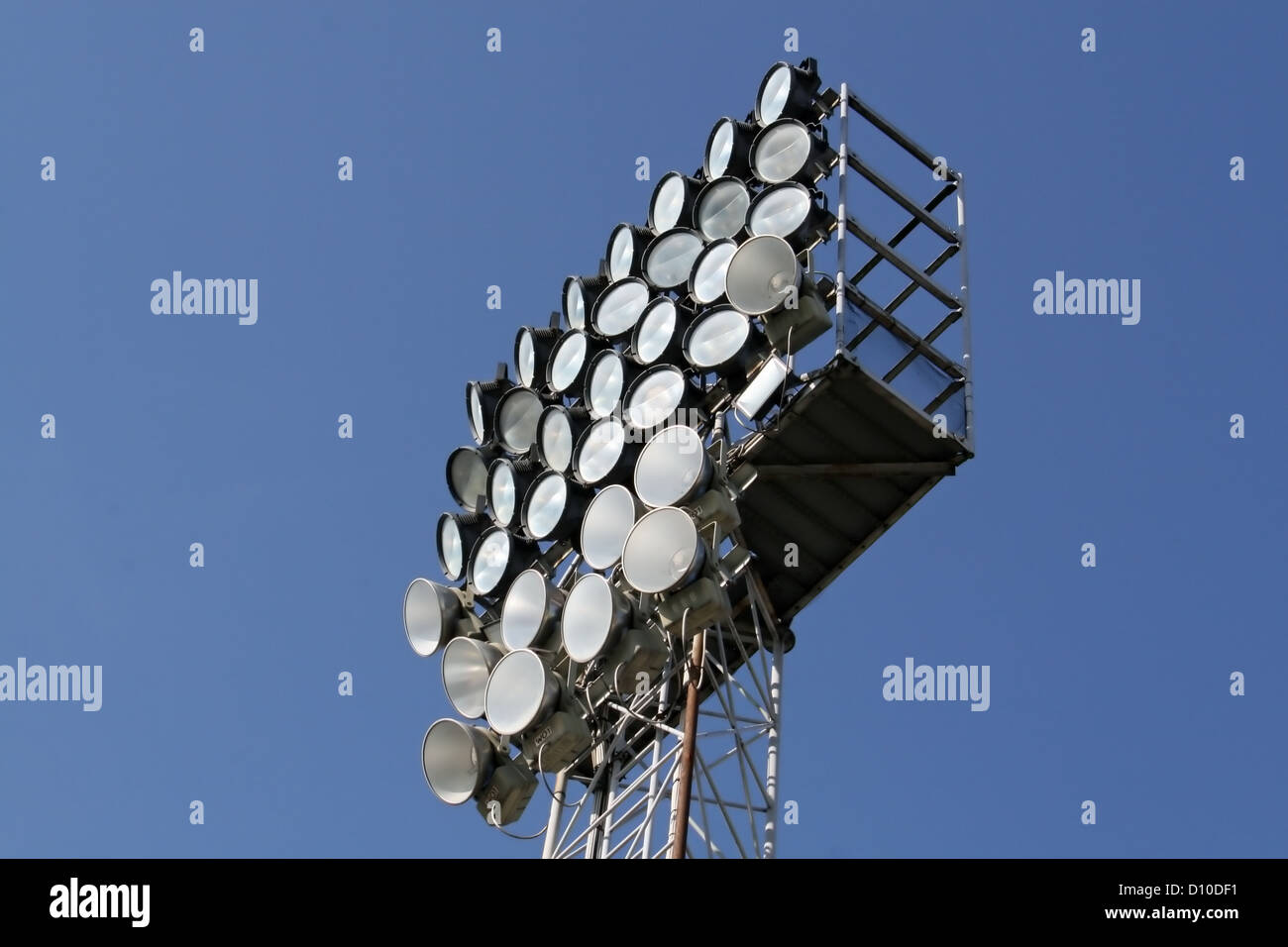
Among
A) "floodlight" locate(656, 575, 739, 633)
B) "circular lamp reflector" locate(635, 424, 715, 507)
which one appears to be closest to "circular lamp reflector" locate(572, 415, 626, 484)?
"circular lamp reflector" locate(635, 424, 715, 507)

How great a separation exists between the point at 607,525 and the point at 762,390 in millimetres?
2417

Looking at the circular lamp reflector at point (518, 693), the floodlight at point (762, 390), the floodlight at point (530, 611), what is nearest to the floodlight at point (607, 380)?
the floodlight at point (762, 390)

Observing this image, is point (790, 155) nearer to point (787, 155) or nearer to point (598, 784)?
point (787, 155)

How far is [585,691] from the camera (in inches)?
904

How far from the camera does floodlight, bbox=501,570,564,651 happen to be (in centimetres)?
2334

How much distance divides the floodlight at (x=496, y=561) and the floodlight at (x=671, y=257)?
10.7 feet

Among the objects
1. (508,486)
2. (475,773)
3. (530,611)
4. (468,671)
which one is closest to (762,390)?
(530,611)

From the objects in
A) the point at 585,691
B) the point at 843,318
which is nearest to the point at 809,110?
the point at 843,318

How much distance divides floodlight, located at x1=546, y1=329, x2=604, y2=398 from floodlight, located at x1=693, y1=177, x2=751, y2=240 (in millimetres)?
2166

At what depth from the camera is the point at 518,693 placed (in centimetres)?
2291

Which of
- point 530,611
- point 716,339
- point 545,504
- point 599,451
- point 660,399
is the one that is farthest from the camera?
point 545,504
